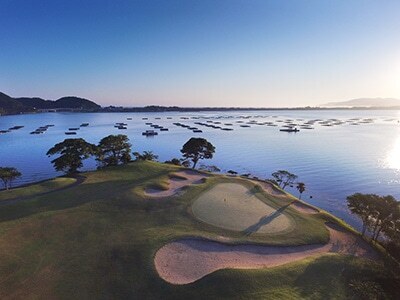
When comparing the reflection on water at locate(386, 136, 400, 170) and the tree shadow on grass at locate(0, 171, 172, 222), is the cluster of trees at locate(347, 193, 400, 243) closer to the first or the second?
the tree shadow on grass at locate(0, 171, 172, 222)

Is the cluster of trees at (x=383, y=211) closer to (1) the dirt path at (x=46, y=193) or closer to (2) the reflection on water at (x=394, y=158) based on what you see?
(1) the dirt path at (x=46, y=193)

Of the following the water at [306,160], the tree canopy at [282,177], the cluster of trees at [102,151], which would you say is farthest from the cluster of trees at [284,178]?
the cluster of trees at [102,151]

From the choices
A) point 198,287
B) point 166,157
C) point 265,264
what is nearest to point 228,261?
point 265,264

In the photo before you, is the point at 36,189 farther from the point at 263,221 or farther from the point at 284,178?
the point at 284,178

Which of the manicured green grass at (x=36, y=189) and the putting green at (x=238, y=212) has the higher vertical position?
the manicured green grass at (x=36, y=189)

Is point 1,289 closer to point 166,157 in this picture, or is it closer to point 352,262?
point 352,262

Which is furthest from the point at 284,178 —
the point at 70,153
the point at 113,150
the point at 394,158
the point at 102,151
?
the point at 394,158
